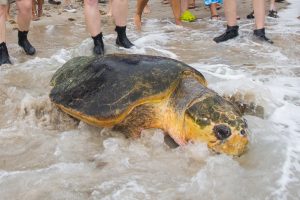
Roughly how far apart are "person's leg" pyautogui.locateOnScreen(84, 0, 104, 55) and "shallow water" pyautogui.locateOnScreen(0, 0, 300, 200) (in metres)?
0.57

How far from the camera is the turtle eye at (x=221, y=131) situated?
2.19 m

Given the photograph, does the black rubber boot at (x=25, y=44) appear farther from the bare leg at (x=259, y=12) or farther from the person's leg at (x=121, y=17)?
the bare leg at (x=259, y=12)

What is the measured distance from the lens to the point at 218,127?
2.21m

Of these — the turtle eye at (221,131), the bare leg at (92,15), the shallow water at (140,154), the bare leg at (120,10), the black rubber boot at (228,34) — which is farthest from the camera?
the black rubber boot at (228,34)

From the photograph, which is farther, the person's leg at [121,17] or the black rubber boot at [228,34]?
the black rubber boot at [228,34]

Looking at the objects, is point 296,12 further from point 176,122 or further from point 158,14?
point 176,122

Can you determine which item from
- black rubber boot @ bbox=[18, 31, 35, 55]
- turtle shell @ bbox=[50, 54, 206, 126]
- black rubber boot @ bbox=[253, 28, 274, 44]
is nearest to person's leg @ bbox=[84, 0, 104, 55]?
black rubber boot @ bbox=[18, 31, 35, 55]

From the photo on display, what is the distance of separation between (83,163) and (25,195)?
0.41m

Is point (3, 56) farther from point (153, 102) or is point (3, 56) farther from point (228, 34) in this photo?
point (228, 34)

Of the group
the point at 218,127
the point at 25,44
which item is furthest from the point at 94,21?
the point at 218,127

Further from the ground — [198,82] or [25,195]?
[198,82]

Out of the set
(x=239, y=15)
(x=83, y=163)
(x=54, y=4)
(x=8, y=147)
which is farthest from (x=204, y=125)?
(x=54, y=4)

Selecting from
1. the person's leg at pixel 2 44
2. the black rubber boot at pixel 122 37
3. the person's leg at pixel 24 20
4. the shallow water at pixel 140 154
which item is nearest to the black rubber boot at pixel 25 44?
the person's leg at pixel 24 20

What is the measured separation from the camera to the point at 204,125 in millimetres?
2240
